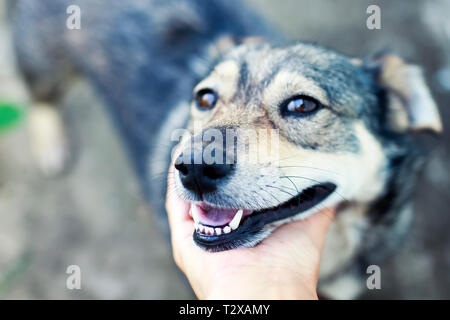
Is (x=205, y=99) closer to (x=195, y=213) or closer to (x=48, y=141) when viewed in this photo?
(x=195, y=213)

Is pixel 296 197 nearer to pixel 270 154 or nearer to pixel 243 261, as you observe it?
pixel 270 154

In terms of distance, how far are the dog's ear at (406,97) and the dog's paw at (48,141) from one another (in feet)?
11.5

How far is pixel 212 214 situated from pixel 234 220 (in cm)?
12

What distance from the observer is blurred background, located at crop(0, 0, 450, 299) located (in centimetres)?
375

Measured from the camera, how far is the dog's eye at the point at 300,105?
2121mm

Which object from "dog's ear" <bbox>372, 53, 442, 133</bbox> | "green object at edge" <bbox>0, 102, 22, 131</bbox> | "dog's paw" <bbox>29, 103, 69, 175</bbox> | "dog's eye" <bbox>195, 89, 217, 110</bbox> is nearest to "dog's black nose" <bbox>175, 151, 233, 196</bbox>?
"dog's eye" <bbox>195, 89, 217, 110</bbox>

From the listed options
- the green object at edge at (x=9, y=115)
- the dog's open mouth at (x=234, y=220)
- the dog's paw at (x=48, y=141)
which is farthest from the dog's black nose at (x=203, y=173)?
the green object at edge at (x=9, y=115)

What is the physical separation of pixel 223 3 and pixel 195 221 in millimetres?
2293

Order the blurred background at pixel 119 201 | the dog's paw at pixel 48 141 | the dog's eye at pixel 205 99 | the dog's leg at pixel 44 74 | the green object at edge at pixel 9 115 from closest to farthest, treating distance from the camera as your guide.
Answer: the dog's eye at pixel 205 99, the blurred background at pixel 119 201, the dog's leg at pixel 44 74, the dog's paw at pixel 48 141, the green object at edge at pixel 9 115

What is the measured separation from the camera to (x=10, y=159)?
4547 mm

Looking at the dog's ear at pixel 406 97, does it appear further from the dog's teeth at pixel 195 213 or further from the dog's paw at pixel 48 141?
the dog's paw at pixel 48 141

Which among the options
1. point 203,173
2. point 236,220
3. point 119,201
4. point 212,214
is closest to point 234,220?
point 236,220
